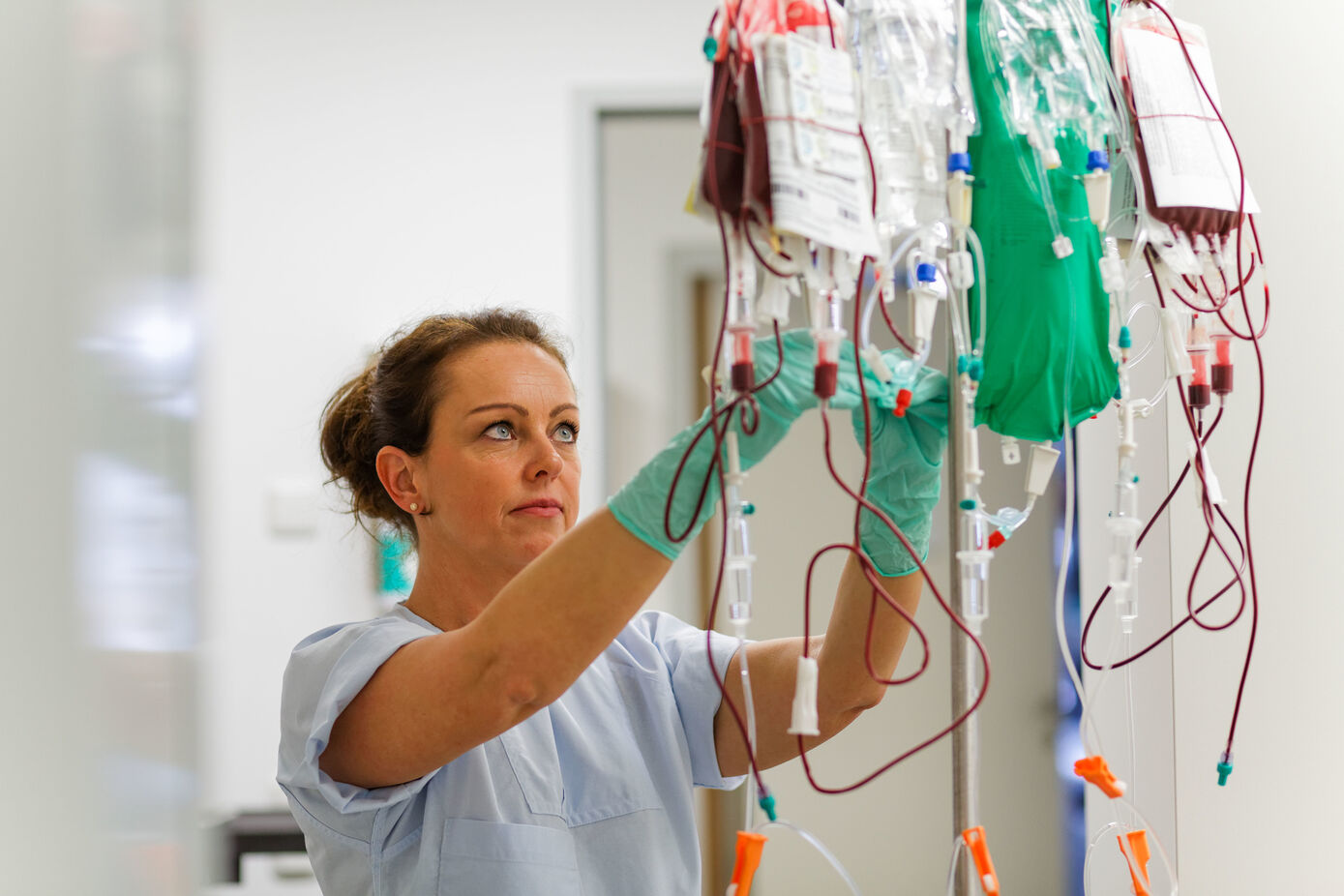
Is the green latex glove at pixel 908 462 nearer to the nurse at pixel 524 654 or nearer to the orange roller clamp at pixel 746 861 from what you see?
the nurse at pixel 524 654

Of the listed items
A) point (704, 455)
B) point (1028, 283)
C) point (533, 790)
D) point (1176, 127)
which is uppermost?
point (1176, 127)

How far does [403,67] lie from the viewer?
244 centimetres

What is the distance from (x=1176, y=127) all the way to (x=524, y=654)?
2.00 feet

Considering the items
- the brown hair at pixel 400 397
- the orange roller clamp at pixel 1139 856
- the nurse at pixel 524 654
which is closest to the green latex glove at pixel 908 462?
the nurse at pixel 524 654

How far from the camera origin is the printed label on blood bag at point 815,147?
67cm

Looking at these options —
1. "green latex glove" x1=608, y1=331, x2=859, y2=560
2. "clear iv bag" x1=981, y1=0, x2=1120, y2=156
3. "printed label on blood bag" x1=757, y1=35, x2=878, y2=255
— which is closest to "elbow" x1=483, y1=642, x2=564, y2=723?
"green latex glove" x1=608, y1=331, x2=859, y2=560

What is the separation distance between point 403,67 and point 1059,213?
1.97 metres

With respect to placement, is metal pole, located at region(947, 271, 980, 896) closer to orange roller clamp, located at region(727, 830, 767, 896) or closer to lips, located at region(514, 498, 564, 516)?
orange roller clamp, located at region(727, 830, 767, 896)

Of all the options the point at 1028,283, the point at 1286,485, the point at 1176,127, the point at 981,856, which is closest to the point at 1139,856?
the point at 981,856

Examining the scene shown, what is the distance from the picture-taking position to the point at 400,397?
4.04 feet

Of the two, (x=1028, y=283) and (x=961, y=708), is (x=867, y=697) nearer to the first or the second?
(x=961, y=708)

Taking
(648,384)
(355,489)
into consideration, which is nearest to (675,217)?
(648,384)

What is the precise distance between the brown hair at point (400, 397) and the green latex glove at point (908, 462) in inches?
18.5

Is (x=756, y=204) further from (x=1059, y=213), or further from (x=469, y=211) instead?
(x=469, y=211)
